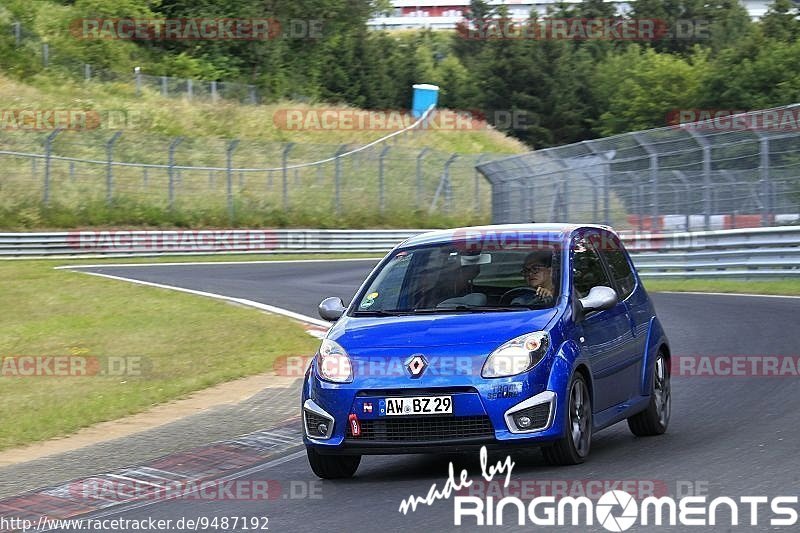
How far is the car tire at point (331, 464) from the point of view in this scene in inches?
324

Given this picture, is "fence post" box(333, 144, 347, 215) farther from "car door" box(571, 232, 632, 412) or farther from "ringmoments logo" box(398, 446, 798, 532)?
"ringmoments logo" box(398, 446, 798, 532)

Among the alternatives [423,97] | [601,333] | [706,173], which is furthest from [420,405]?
[423,97]

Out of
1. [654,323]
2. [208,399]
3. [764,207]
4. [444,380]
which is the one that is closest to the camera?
[444,380]

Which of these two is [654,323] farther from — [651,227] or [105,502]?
[651,227]

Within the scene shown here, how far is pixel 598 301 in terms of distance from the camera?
848 cm

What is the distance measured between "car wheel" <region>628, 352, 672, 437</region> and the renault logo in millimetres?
2208

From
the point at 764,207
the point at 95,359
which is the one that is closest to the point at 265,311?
the point at 95,359

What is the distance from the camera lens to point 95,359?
1583 cm

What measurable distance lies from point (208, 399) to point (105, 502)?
460 cm

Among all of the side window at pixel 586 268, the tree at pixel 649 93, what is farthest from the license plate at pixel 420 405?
the tree at pixel 649 93

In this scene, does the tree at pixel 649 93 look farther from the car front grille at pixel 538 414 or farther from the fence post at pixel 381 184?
the car front grille at pixel 538 414

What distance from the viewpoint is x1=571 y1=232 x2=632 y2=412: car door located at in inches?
333

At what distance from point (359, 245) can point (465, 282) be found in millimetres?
36513

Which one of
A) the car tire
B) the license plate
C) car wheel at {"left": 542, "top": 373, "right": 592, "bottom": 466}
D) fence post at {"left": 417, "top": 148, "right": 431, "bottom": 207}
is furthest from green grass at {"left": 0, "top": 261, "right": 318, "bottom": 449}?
fence post at {"left": 417, "top": 148, "right": 431, "bottom": 207}
